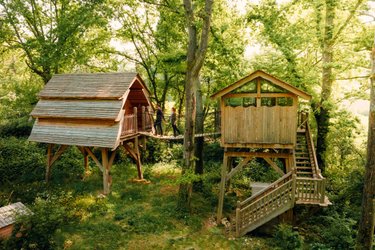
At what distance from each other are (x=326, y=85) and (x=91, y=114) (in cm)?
1386

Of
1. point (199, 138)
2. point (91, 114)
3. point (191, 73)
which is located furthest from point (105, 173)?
point (191, 73)

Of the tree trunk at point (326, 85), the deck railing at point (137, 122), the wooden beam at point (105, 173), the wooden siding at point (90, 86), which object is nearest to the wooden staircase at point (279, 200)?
the tree trunk at point (326, 85)

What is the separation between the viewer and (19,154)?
2203cm

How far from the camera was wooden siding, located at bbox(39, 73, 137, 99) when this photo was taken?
16255 mm

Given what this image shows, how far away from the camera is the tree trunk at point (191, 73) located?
13391mm

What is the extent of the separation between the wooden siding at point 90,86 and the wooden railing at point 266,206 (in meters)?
8.67

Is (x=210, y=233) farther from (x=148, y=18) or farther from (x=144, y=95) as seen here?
(x=148, y=18)

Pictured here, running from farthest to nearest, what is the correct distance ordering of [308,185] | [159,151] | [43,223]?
[159,151]
[308,185]
[43,223]

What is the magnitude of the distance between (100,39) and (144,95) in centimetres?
869

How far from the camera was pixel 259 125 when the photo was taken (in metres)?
14.0

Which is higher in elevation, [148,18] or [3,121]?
[148,18]

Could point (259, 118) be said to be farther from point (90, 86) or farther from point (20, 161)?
point (20, 161)

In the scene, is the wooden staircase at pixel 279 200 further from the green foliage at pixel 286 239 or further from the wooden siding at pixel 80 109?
the wooden siding at pixel 80 109

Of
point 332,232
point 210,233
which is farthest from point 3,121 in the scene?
point 332,232
